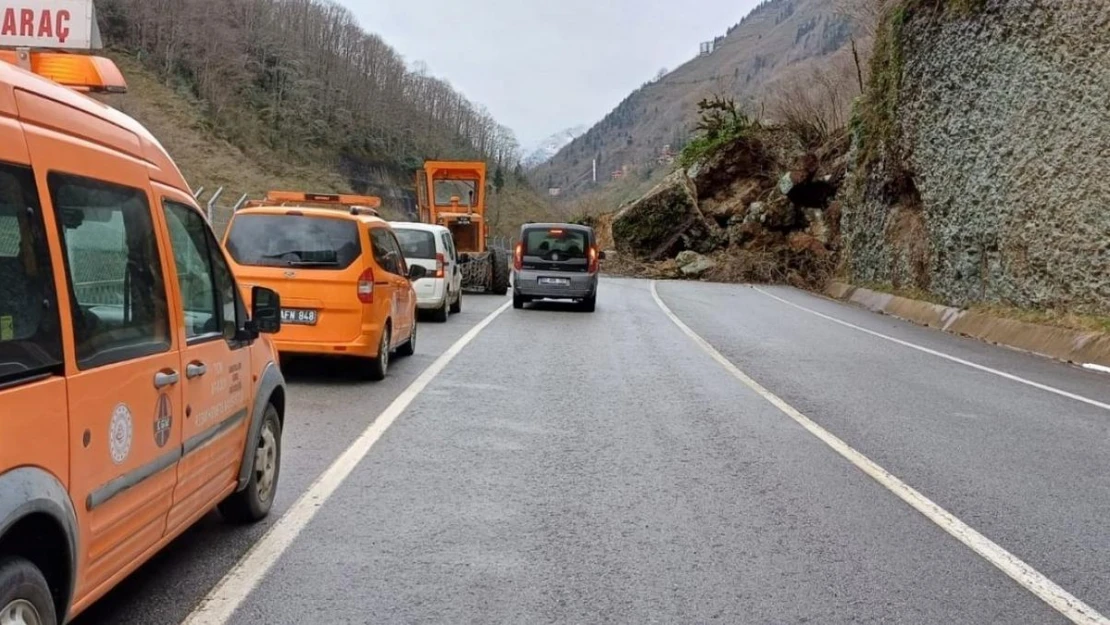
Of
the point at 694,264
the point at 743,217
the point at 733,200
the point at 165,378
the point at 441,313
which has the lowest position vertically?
the point at 694,264

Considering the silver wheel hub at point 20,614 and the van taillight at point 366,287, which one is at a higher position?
the van taillight at point 366,287

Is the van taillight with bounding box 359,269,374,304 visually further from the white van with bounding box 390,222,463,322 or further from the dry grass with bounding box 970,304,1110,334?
the dry grass with bounding box 970,304,1110,334

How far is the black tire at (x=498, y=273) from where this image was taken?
26578 mm

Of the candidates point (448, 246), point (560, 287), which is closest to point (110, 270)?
point (448, 246)

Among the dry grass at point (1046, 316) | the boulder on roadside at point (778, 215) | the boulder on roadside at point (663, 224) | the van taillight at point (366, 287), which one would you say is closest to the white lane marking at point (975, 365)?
the dry grass at point (1046, 316)

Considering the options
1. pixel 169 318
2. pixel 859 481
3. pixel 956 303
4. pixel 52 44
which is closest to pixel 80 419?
pixel 169 318

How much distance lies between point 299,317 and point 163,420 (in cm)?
639

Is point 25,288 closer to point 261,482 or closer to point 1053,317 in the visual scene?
point 261,482

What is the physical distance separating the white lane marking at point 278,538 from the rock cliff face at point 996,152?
12848 millimetres

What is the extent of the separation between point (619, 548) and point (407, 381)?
19.2ft

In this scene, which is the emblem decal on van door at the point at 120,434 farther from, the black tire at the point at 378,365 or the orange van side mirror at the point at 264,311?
the black tire at the point at 378,365

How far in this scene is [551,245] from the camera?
21531mm

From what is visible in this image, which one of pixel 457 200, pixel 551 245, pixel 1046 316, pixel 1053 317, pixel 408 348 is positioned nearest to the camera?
pixel 408 348

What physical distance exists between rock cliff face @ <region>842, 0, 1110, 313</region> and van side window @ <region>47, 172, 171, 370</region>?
15.3 metres
